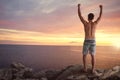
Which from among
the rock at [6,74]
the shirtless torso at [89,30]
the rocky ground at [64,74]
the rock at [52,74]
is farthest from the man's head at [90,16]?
the rock at [6,74]

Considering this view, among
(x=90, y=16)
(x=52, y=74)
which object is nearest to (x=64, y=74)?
(x=52, y=74)

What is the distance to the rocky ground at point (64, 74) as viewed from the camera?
505 inches

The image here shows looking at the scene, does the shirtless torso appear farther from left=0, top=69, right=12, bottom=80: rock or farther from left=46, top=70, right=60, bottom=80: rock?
left=0, top=69, right=12, bottom=80: rock

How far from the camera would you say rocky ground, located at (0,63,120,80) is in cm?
1284

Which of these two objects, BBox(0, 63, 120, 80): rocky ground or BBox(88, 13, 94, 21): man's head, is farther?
BBox(0, 63, 120, 80): rocky ground

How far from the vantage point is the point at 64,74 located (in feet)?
45.0

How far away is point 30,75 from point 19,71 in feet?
2.12

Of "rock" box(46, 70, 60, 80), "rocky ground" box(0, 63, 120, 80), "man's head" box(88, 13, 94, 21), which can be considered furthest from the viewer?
"rock" box(46, 70, 60, 80)

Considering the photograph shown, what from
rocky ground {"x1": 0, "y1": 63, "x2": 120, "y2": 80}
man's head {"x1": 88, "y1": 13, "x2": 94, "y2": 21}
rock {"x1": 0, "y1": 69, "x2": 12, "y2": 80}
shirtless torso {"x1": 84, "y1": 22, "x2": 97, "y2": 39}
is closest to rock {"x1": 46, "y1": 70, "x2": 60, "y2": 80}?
rocky ground {"x1": 0, "y1": 63, "x2": 120, "y2": 80}

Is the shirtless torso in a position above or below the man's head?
below

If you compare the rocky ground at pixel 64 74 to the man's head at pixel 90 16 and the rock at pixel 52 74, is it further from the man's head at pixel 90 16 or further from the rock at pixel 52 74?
the man's head at pixel 90 16

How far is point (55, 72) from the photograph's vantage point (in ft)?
49.4

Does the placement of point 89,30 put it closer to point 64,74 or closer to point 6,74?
point 64,74

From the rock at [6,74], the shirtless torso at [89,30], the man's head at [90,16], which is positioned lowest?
the rock at [6,74]
